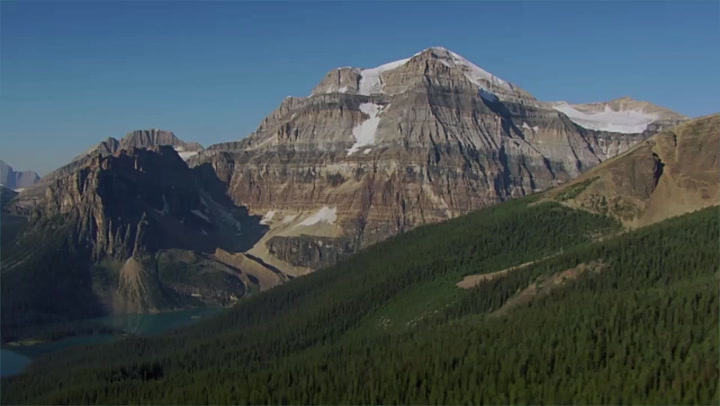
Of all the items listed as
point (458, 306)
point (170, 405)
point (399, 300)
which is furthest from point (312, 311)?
point (170, 405)

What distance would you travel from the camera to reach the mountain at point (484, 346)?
111625 millimetres

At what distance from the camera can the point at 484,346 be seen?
127 metres

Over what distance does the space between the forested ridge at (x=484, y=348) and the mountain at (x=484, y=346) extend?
27 cm

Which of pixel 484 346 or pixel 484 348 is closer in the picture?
pixel 484 348

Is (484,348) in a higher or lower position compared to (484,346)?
lower

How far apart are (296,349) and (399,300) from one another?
27.9 meters

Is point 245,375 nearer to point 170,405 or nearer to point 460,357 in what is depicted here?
point 170,405

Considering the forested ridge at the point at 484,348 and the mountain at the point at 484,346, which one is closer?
the forested ridge at the point at 484,348

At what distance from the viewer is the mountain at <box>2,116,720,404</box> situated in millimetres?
111625

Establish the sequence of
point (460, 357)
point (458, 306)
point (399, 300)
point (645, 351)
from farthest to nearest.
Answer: point (399, 300), point (458, 306), point (460, 357), point (645, 351)

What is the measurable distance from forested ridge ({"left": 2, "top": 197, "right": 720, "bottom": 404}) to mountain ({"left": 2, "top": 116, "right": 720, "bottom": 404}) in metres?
0.27

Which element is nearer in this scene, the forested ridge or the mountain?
the forested ridge

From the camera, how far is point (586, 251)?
16312cm

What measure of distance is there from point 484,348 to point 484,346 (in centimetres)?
95
